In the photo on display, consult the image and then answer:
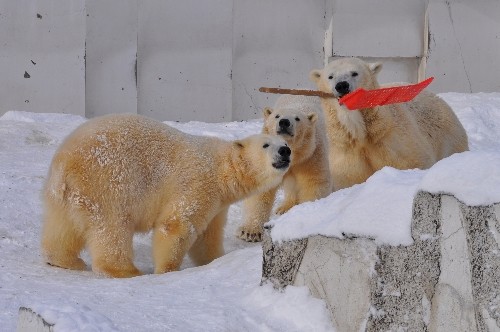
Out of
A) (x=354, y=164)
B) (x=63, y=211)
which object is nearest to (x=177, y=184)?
(x=63, y=211)

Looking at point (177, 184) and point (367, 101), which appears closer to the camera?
point (177, 184)

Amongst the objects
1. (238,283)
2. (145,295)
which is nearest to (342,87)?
(238,283)

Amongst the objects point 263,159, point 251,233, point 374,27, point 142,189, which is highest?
point 374,27

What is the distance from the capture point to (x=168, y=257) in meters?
4.57

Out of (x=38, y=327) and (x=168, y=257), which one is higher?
(x=38, y=327)

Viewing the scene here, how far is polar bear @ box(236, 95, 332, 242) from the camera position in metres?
5.54

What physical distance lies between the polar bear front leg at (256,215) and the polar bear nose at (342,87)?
2.51 feet

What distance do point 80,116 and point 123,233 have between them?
12.6 feet

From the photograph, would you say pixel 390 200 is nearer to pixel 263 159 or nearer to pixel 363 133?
pixel 263 159

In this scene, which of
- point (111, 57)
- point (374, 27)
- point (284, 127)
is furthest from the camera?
point (374, 27)

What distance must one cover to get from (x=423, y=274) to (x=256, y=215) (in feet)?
8.79

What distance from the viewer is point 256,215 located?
18.4ft

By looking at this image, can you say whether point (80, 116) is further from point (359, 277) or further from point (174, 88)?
point (359, 277)

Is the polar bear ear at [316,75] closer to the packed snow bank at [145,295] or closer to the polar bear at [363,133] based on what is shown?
the polar bear at [363,133]
